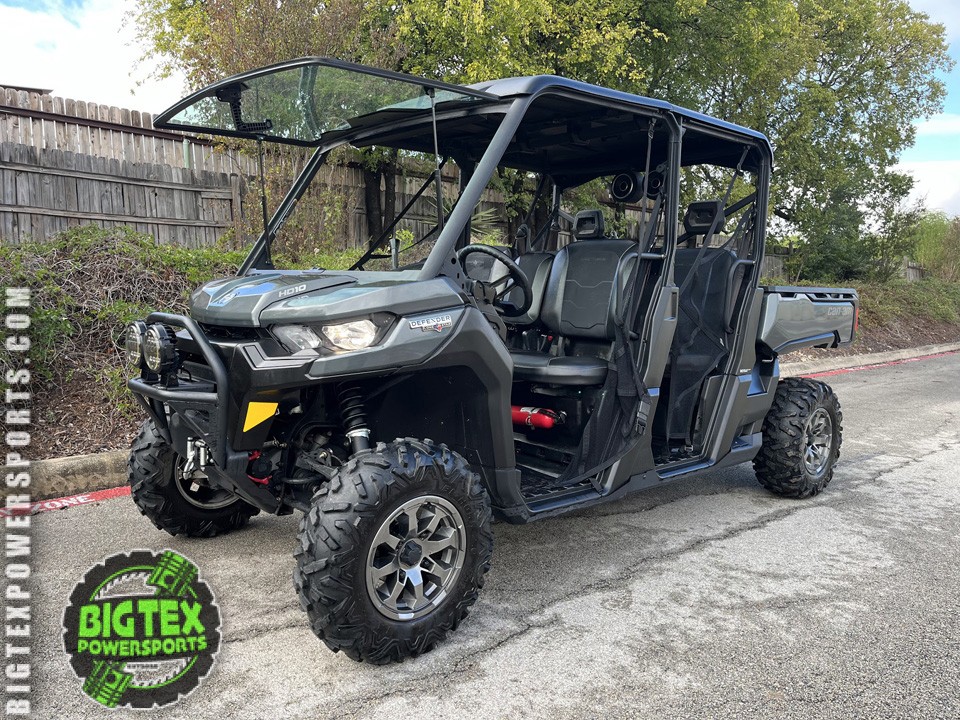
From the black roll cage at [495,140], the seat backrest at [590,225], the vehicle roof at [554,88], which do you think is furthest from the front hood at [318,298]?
the seat backrest at [590,225]

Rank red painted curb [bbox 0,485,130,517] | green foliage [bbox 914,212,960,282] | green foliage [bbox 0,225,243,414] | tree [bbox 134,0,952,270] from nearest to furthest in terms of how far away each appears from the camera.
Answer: red painted curb [bbox 0,485,130,517] → green foliage [bbox 0,225,243,414] → tree [bbox 134,0,952,270] → green foliage [bbox 914,212,960,282]

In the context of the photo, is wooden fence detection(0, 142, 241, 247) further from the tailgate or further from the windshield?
the tailgate

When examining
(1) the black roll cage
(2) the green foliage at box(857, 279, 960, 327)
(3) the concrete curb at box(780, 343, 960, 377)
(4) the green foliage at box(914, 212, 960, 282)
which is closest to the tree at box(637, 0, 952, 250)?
(2) the green foliage at box(857, 279, 960, 327)

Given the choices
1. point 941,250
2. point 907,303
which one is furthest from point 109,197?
point 941,250

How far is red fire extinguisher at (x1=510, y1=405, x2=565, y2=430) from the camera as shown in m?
4.30

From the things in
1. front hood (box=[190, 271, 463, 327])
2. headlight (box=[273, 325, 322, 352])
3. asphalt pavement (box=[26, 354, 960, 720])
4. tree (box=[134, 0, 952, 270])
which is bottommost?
asphalt pavement (box=[26, 354, 960, 720])

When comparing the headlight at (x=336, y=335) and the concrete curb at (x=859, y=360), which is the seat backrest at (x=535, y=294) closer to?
the headlight at (x=336, y=335)

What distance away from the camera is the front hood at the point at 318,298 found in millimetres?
3002

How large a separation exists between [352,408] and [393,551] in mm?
603

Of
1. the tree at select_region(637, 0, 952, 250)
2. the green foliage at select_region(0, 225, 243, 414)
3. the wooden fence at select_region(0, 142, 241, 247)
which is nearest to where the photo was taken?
the green foliage at select_region(0, 225, 243, 414)

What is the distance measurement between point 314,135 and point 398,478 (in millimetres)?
2125

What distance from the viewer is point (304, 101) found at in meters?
3.66

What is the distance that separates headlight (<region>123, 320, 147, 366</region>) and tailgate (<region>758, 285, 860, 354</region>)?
3.57 metres

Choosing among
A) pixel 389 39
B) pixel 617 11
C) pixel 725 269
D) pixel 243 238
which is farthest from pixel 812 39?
pixel 725 269
